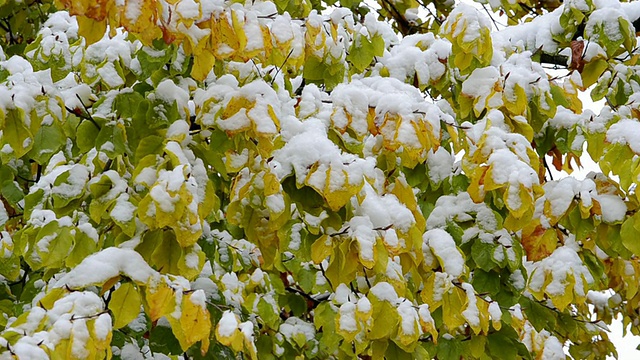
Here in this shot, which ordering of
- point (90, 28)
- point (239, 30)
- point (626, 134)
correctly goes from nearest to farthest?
point (90, 28) → point (239, 30) → point (626, 134)

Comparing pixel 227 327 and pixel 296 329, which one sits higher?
pixel 227 327

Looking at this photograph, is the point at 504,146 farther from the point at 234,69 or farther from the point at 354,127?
the point at 234,69

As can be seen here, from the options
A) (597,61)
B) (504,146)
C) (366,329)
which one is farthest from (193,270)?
(597,61)

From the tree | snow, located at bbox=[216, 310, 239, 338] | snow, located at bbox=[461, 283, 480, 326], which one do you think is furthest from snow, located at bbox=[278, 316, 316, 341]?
snow, located at bbox=[216, 310, 239, 338]

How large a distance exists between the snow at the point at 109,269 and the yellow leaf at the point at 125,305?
1.1 inches

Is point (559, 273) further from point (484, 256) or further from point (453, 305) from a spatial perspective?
point (453, 305)

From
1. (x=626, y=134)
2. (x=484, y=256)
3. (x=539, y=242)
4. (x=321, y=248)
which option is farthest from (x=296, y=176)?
(x=626, y=134)

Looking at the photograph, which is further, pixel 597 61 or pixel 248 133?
pixel 597 61

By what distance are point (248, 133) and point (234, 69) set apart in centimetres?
49

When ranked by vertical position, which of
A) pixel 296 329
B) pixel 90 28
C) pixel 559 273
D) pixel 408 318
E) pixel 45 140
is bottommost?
pixel 296 329

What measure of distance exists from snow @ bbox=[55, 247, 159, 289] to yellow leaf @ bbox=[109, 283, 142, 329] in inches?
1.1

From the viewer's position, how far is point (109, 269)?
1401mm

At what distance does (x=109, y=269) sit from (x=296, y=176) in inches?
16.8

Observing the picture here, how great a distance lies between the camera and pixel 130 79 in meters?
1.80
